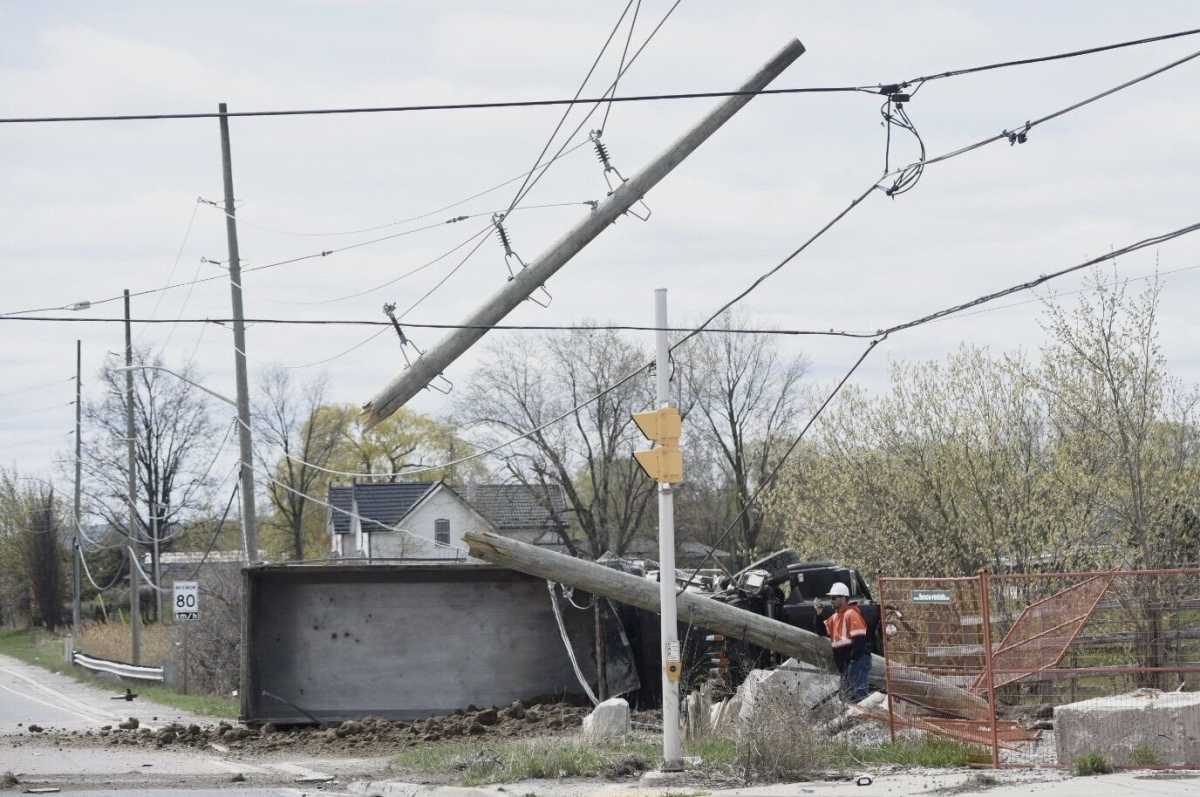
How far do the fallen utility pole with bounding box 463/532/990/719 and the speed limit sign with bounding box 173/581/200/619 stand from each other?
14.0 metres

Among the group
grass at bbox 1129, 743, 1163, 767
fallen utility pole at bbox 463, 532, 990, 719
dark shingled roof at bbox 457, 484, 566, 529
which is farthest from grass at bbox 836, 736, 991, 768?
dark shingled roof at bbox 457, 484, 566, 529

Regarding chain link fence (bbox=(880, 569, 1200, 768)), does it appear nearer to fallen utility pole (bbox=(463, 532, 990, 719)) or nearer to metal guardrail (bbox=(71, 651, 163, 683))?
fallen utility pole (bbox=(463, 532, 990, 719))

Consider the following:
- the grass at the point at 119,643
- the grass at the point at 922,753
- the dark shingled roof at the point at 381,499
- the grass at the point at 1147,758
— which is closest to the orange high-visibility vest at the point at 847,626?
the grass at the point at 922,753

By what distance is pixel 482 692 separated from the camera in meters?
20.7

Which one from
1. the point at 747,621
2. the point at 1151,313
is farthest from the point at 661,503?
the point at 1151,313

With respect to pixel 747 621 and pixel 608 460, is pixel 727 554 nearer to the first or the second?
pixel 608 460

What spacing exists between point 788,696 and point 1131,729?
3.10m

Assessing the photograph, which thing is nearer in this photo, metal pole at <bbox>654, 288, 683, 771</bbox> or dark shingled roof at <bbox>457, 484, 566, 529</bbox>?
metal pole at <bbox>654, 288, 683, 771</bbox>

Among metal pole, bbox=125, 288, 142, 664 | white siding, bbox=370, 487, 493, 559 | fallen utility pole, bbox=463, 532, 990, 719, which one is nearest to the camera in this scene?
fallen utility pole, bbox=463, 532, 990, 719

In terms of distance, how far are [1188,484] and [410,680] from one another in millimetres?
11934

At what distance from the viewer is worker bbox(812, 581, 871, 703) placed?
1612cm

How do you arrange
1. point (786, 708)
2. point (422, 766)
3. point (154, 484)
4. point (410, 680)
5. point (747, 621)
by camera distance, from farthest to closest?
point (154, 484) < point (410, 680) < point (747, 621) < point (422, 766) < point (786, 708)

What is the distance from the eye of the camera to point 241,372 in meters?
25.9

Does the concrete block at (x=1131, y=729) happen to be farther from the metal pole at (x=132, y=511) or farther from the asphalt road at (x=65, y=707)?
the metal pole at (x=132, y=511)
